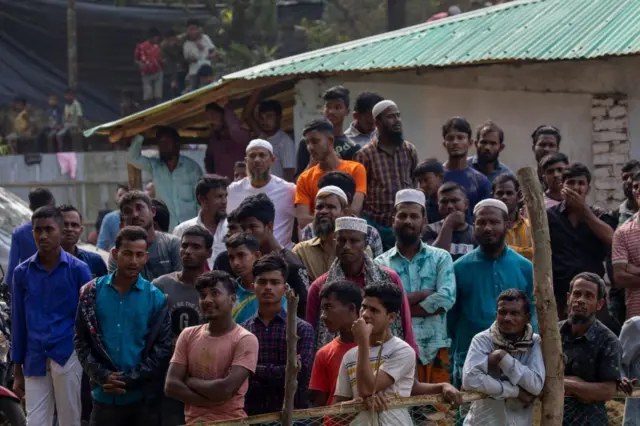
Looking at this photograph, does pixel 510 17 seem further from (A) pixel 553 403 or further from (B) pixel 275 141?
(A) pixel 553 403

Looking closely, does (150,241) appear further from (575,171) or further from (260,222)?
(575,171)

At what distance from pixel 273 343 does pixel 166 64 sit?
57.0 ft

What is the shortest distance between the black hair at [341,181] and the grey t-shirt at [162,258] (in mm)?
1161

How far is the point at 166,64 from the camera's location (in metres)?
25.5

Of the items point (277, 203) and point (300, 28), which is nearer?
point (277, 203)

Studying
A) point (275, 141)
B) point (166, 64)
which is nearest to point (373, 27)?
point (166, 64)

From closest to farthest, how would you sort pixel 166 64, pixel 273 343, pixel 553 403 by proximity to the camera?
pixel 553 403 < pixel 273 343 < pixel 166 64

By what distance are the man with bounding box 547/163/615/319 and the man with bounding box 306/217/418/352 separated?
1934 millimetres

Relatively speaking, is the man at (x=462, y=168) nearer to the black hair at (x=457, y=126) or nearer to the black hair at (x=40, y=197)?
the black hair at (x=457, y=126)

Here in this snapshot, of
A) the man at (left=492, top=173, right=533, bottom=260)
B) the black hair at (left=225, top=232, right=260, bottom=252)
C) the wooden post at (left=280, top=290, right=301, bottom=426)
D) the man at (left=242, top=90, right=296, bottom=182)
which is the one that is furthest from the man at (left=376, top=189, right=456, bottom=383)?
the man at (left=242, top=90, right=296, bottom=182)

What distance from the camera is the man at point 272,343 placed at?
8.57 m

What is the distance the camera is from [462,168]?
37.6 ft

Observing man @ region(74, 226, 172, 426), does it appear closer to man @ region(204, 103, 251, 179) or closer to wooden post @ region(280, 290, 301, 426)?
wooden post @ region(280, 290, 301, 426)

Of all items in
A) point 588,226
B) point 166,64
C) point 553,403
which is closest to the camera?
point 553,403
